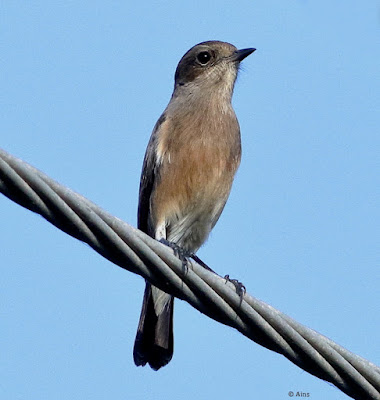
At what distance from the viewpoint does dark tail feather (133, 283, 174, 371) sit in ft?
25.8

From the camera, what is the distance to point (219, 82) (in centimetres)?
973

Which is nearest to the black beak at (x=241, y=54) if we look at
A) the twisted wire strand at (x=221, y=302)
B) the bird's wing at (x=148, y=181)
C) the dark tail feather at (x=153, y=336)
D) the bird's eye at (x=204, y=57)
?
the bird's eye at (x=204, y=57)

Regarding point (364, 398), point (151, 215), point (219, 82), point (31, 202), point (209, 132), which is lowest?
point (364, 398)

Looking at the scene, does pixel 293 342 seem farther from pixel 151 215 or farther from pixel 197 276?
pixel 151 215

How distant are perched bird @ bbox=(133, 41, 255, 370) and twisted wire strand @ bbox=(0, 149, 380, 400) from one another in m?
3.37

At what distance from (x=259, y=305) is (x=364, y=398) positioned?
749 mm

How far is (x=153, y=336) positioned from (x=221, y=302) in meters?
3.72

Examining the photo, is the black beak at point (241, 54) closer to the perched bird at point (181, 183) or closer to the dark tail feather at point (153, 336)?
the perched bird at point (181, 183)

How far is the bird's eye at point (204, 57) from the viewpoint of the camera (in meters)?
10.1

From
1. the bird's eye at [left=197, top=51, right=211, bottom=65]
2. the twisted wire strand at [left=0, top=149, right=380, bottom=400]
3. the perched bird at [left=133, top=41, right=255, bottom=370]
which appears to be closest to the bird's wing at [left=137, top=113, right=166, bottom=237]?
the perched bird at [left=133, top=41, right=255, bottom=370]

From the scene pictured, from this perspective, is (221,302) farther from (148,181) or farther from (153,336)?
(148,181)

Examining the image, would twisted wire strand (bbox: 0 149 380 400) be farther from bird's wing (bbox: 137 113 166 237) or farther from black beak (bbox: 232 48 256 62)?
black beak (bbox: 232 48 256 62)

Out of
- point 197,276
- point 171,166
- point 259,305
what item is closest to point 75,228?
point 197,276

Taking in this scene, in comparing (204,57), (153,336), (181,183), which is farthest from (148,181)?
(204,57)
